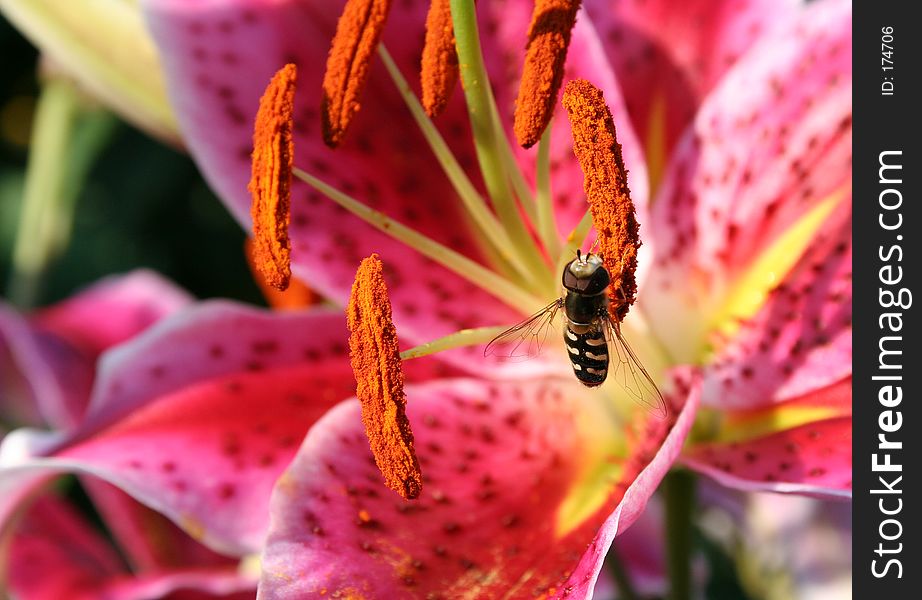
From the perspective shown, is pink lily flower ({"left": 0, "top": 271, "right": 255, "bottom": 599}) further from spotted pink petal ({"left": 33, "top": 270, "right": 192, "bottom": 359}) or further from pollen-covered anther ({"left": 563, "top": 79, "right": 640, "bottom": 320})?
pollen-covered anther ({"left": 563, "top": 79, "right": 640, "bottom": 320})

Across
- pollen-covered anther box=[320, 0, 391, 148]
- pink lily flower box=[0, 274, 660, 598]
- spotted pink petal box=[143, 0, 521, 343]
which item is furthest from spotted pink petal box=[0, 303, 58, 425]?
pollen-covered anther box=[320, 0, 391, 148]

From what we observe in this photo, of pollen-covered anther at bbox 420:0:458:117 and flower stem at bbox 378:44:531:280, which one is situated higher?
pollen-covered anther at bbox 420:0:458:117

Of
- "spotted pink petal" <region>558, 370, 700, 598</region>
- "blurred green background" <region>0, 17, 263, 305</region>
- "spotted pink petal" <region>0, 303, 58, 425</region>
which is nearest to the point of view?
"spotted pink petal" <region>558, 370, 700, 598</region>

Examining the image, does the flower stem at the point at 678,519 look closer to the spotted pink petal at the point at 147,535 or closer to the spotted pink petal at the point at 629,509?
the spotted pink petal at the point at 629,509

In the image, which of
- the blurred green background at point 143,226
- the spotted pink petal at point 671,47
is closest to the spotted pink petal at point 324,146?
the spotted pink petal at point 671,47

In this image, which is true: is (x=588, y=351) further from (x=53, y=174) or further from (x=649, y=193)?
(x=53, y=174)

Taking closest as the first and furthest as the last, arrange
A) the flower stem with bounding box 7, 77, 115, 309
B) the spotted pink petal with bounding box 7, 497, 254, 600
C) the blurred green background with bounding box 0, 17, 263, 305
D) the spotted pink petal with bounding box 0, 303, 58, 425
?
the spotted pink petal with bounding box 7, 497, 254, 600 < the spotted pink petal with bounding box 0, 303, 58, 425 < the flower stem with bounding box 7, 77, 115, 309 < the blurred green background with bounding box 0, 17, 263, 305
